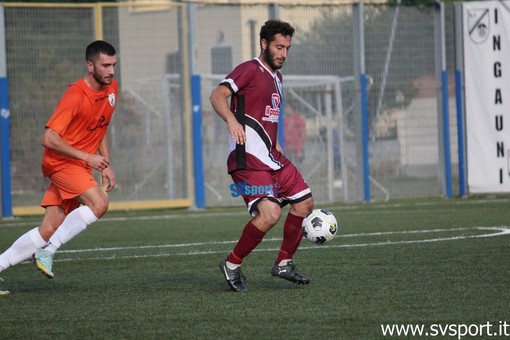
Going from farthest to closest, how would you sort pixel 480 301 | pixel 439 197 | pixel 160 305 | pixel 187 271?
pixel 439 197
pixel 187 271
pixel 160 305
pixel 480 301

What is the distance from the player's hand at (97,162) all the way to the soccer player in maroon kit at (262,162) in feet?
3.05

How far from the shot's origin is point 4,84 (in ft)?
55.3

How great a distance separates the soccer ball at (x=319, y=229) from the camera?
782 cm

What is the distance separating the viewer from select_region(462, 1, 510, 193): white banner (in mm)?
18297

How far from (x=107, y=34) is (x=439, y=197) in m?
7.05

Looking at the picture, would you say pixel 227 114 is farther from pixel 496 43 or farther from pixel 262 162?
pixel 496 43

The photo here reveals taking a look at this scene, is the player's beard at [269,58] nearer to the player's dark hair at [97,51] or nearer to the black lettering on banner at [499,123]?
the player's dark hair at [97,51]

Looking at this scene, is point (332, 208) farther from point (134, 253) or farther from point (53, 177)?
point (53, 177)

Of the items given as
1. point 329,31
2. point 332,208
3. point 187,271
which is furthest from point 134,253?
point 329,31

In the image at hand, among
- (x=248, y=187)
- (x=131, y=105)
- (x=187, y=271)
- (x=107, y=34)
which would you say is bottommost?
(x=187, y=271)

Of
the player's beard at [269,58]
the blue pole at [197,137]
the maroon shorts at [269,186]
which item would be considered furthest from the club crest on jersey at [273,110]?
the blue pole at [197,137]

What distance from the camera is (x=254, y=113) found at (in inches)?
300

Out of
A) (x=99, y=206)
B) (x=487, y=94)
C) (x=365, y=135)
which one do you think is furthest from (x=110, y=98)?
(x=487, y=94)

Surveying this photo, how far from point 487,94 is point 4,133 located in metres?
8.88
